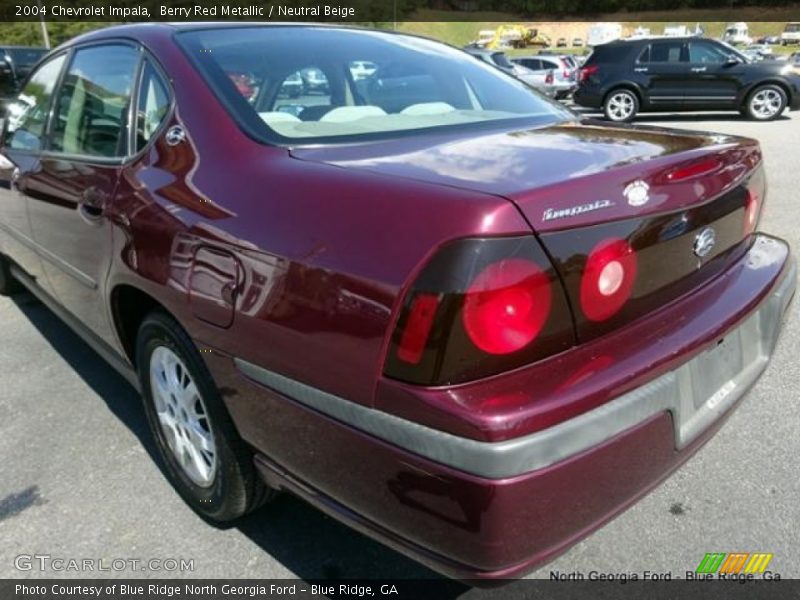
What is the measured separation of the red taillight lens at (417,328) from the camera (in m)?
1.43

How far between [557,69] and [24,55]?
1449 cm

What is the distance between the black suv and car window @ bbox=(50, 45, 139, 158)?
542 inches

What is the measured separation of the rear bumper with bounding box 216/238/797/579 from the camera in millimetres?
1427

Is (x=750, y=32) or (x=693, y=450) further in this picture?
(x=750, y=32)

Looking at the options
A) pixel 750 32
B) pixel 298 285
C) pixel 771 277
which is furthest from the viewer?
pixel 750 32

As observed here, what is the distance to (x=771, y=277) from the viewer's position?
2.21 metres

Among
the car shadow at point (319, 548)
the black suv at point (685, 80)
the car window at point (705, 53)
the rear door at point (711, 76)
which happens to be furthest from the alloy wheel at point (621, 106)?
the car shadow at point (319, 548)

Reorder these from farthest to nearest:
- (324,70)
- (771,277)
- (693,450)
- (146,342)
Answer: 1. (324,70)
2. (146,342)
3. (771,277)
4. (693,450)

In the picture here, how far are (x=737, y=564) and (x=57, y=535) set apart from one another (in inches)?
87.3

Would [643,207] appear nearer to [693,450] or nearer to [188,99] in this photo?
[693,450]

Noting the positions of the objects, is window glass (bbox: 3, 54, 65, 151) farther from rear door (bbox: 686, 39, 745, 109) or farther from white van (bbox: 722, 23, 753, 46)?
white van (bbox: 722, 23, 753, 46)

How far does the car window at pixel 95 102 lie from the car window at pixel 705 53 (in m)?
14.0

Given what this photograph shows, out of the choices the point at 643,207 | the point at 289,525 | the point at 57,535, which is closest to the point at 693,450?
the point at 643,207

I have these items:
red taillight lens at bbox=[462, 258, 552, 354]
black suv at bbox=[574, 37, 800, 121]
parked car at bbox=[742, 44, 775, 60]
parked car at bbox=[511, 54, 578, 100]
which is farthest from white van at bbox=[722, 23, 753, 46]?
red taillight lens at bbox=[462, 258, 552, 354]
